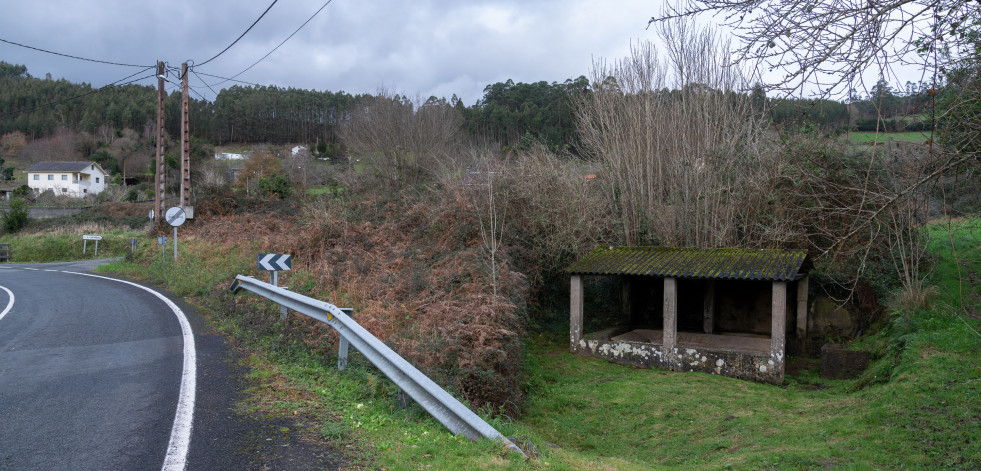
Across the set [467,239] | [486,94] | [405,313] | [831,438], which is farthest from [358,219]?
[486,94]

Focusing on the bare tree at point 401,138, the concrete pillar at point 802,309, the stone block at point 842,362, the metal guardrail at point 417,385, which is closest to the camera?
the metal guardrail at point 417,385

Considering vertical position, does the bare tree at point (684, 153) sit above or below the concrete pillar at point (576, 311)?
above

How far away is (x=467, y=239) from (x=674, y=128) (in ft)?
27.4

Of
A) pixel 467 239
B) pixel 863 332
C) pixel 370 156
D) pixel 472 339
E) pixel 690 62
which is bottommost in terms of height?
pixel 863 332

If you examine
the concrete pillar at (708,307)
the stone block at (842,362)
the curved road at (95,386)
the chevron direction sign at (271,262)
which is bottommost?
the stone block at (842,362)

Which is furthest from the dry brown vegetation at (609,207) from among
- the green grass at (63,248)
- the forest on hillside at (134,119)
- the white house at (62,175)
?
the white house at (62,175)

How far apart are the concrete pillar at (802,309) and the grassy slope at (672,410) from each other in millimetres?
2059

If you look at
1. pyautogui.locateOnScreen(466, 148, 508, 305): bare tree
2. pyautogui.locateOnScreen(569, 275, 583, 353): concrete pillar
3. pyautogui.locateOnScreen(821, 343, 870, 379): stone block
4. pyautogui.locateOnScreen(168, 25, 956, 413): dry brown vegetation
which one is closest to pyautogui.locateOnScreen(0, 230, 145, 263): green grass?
pyautogui.locateOnScreen(168, 25, 956, 413): dry brown vegetation

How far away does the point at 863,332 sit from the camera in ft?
58.8

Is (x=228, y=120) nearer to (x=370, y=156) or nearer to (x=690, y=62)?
(x=370, y=156)

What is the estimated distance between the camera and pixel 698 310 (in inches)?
795

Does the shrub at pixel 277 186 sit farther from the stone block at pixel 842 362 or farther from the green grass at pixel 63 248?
the stone block at pixel 842 362

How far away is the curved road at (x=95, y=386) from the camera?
490 cm

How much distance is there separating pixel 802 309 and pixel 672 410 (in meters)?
8.62
